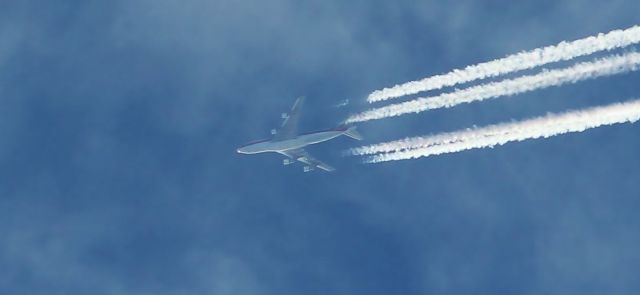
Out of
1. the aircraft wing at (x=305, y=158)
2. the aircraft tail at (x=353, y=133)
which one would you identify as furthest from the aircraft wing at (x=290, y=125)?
the aircraft tail at (x=353, y=133)

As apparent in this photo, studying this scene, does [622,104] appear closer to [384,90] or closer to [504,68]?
[504,68]

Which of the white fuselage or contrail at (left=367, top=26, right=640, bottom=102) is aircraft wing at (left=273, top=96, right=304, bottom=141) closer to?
the white fuselage

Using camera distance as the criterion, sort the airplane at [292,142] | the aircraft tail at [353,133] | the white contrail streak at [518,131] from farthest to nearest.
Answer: the airplane at [292,142], the aircraft tail at [353,133], the white contrail streak at [518,131]

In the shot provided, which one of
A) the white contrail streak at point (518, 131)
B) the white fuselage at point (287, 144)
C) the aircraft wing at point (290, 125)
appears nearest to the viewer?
the white contrail streak at point (518, 131)

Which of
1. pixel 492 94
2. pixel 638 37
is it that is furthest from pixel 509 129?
pixel 638 37

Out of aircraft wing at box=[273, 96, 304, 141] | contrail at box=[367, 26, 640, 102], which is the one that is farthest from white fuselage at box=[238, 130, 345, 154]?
contrail at box=[367, 26, 640, 102]

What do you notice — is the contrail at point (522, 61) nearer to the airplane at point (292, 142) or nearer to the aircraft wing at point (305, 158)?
the airplane at point (292, 142)
